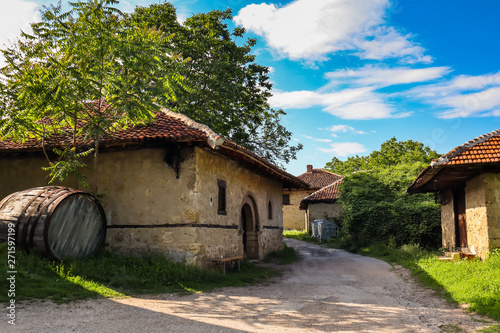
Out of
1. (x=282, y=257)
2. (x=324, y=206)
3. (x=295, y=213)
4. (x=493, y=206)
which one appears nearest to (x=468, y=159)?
(x=493, y=206)

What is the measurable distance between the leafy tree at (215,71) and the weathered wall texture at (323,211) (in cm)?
851

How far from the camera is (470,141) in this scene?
922cm

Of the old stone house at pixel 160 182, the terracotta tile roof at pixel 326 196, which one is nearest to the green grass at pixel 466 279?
the old stone house at pixel 160 182

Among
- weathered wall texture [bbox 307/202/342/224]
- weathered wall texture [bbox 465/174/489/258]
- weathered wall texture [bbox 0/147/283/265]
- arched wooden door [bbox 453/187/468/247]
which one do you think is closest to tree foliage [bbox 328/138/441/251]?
arched wooden door [bbox 453/187/468/247]

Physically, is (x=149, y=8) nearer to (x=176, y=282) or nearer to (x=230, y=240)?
(x=230, y=240)

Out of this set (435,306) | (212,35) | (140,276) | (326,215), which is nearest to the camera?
(435,306)

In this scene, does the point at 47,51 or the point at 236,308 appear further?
the point at 47,51

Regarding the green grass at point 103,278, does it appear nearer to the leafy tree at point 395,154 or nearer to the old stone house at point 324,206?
the old stone house at point 324,206

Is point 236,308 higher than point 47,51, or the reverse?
point 47,51

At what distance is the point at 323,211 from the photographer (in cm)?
2552

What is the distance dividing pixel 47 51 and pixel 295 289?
7.17 meters

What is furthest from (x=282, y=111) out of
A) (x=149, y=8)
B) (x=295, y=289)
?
(x=295, y=289)

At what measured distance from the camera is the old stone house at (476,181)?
8703 millimetres

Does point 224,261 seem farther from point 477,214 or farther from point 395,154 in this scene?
point 395,154
